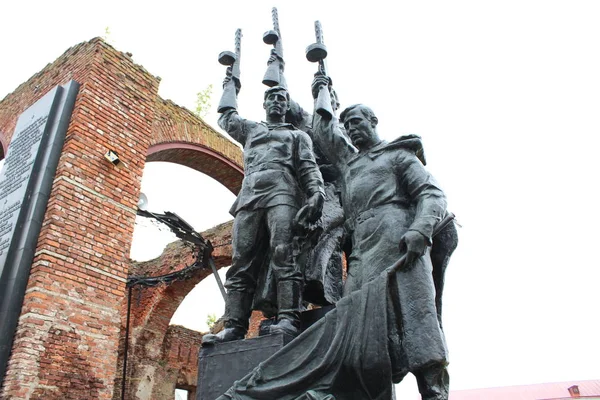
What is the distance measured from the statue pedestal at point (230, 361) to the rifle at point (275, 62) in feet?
6.62

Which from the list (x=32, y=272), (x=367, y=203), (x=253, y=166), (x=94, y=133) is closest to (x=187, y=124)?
(x=94, y=133)

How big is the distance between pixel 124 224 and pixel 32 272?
1.39 m

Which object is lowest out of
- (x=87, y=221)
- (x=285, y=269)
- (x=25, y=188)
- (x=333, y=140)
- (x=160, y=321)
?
(x=285, y=269)

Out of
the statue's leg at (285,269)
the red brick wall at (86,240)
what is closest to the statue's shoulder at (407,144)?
the statue's leg at (285,269)

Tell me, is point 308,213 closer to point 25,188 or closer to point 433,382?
point 433,382

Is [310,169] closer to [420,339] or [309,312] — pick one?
[309,312]

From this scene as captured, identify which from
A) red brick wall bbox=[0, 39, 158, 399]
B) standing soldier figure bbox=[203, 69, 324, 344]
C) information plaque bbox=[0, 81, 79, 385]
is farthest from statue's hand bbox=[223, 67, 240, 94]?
information plaque bbox=[0, 81, 79, 385]

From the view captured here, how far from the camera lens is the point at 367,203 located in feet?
9.59

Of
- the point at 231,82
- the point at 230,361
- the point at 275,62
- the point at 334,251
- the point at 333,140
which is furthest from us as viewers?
the point at 275,62

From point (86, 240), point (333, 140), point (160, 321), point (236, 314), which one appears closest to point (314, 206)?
point (333, 140)

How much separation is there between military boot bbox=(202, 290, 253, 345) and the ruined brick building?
3.58 meters

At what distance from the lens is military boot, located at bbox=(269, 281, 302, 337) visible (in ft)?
8.95

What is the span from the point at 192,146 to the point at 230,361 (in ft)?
27.2

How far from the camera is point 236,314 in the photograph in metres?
3.00
